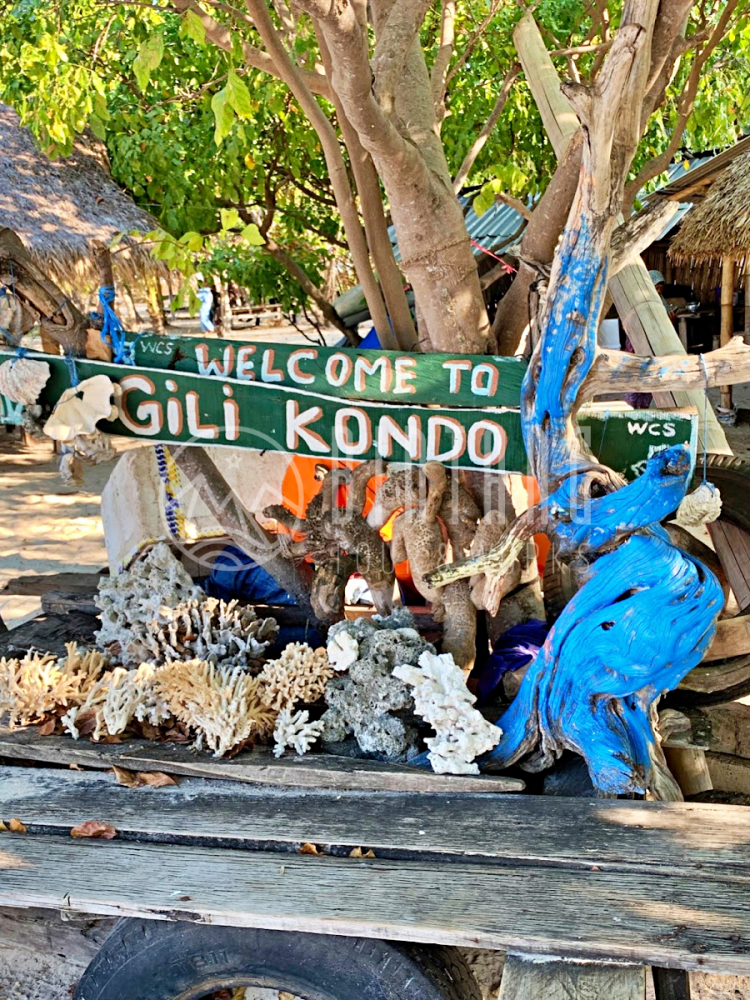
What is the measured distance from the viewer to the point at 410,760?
2531 millimetres

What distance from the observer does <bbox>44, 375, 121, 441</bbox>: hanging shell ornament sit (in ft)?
9.50

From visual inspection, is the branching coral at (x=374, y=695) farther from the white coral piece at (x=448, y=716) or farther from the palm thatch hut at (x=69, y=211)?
the palm thatch hut at (x=69, y=211)

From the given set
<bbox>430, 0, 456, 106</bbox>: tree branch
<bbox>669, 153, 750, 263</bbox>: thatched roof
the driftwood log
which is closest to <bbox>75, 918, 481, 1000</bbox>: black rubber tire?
the driftwood log

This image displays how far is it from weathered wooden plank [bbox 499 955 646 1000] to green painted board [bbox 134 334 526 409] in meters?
1.54

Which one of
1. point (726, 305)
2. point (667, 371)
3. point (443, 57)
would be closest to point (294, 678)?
point (667, 371)

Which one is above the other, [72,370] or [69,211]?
[69,211]

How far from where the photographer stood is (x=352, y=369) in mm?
2844

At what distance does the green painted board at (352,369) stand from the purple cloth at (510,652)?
0.83m

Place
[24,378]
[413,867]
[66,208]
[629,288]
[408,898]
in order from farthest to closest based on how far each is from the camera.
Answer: [66,208] < [629,288] < [24,378] < [413,867] < [408,898]

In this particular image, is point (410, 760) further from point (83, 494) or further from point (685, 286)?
point (685, 286)

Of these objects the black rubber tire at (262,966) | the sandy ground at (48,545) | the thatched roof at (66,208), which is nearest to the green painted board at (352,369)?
the black rubber tire at (262,966)

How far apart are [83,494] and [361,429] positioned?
652cm

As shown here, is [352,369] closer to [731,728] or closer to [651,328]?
[651,328]

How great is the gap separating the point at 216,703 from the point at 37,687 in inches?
22.6
